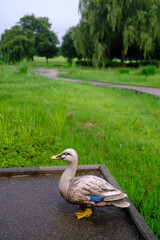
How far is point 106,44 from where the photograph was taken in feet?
79.4

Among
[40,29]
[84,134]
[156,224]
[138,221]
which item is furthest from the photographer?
[40,29]

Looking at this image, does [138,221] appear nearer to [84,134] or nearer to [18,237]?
[18,237]

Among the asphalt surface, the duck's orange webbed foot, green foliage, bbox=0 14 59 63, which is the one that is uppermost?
green foliage, bbox=0 14 59 63

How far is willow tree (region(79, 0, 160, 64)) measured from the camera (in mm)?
21641

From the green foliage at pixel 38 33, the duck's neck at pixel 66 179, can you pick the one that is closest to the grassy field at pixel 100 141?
the duck's neck at pixel 66 179

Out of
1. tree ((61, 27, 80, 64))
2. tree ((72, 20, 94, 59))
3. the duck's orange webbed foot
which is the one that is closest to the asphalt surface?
the duck's orange webbed foot

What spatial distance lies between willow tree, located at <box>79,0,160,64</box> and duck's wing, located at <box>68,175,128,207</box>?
21.1 m

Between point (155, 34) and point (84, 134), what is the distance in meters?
20.9

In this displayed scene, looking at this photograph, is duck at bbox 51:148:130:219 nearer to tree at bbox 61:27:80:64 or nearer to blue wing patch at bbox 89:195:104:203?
blue wing patch at bbox 89:195:104:203

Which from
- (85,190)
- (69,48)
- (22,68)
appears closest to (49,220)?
(85,190)

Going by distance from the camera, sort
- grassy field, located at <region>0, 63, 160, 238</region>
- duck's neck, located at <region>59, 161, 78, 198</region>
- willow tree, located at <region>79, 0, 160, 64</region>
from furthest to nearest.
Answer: willow tree, located at <region>79, 0, 160, 64</region>, grassy field, located at <region>0, 63, 160, 238</region>, duck's neck, located at <region>59, 161, 78, 198</region>

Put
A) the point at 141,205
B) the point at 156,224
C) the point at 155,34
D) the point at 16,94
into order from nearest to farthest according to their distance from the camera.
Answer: the point at 156,224
the point at 141,205
the point at 16,94
the point at 155,34

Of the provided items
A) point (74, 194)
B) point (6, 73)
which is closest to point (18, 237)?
point (74, 194)

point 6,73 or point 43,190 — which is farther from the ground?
point 6,73
